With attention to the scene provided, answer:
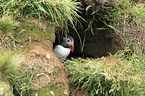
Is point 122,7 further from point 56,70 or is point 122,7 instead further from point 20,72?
point 20,72

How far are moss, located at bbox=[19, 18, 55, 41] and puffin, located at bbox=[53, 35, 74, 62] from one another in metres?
0.65

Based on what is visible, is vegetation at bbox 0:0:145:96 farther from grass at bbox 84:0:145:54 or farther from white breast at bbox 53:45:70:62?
grass at bbox 84:0:145:54

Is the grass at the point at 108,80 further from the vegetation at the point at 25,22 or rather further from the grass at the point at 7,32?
the grass at the point at 7,32

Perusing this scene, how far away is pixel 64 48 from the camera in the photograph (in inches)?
132

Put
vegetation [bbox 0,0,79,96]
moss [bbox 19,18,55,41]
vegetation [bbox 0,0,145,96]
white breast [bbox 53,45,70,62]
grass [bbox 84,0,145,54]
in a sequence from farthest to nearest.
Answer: grass [bbox 84,0,145,54], white breast [bbox 53,45,70,62], moss [bbox 19,18,55,41], vegetation [bbox 0,0,145,96], vegetation [bbox 0,0,79,96]

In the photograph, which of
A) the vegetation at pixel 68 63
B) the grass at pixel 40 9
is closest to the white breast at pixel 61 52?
the vegetation at pixel 68 63

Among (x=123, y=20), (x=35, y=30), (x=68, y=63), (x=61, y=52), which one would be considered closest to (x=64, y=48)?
(x=61, y=52)

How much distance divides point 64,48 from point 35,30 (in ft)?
3.33

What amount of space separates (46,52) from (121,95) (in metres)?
1.22

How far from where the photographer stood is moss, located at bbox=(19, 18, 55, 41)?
7.73ft

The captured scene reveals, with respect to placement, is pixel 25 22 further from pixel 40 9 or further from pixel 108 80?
pixel 108 80

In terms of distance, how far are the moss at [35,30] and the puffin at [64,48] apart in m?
0.65

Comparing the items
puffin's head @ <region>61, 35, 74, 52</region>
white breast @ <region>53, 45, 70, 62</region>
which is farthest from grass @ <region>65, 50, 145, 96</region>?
puffin's head @ <region>61, 35, 74, 52</region>

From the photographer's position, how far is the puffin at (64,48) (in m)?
3.26
